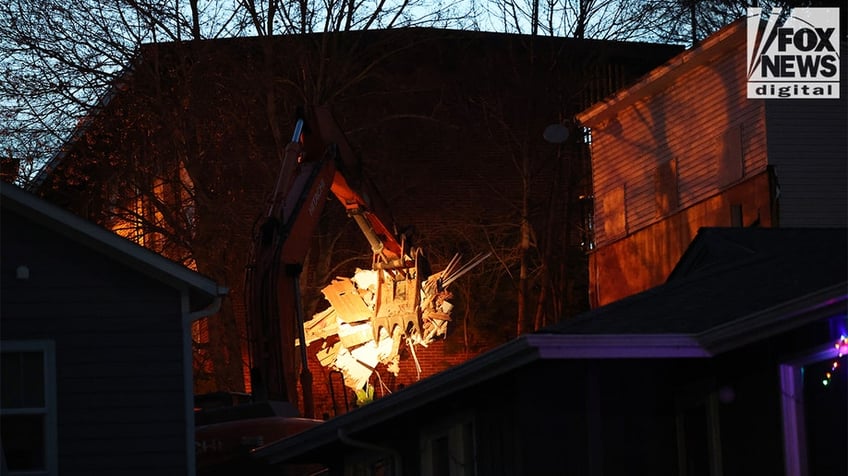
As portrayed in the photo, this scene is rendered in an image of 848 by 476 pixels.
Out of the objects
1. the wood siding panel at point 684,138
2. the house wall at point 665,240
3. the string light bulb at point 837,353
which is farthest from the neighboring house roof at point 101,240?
the wood siding panel at point 684,138

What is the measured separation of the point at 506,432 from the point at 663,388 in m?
1.52

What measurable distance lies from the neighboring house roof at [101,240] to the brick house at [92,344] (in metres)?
0.01

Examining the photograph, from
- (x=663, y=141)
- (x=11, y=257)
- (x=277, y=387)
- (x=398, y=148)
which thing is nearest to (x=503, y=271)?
(x=398, y=148)

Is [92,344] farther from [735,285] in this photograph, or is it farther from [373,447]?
[735,285]

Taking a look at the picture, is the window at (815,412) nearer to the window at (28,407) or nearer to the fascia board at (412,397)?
the fascia board at (412,397)

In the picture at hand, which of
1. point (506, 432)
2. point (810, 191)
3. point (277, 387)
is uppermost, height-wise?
point (810, 191)

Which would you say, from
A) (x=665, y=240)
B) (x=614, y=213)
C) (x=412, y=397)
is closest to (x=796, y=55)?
(x=665, y=240)

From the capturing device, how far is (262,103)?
3547cm

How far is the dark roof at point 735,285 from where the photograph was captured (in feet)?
45.8

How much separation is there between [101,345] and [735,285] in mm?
7105

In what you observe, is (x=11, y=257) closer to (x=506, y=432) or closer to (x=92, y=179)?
(x=506, y=432)

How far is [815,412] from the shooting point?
13531 mm

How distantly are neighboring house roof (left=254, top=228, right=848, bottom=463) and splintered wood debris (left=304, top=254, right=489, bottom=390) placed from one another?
592 inches

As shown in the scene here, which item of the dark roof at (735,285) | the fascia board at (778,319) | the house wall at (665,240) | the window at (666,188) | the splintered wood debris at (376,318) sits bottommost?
the fascia board at (778,319)
